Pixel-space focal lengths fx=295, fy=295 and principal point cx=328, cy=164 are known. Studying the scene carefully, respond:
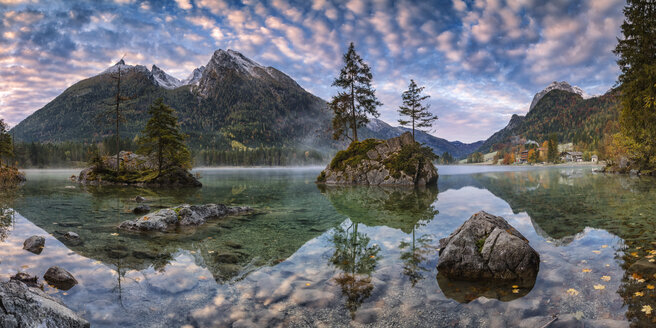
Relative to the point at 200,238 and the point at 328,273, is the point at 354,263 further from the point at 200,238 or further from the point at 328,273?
the point at 200,238

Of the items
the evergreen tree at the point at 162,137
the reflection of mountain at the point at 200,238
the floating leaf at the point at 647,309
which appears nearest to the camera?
the floating leaf at the point at 647,309

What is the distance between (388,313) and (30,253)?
1086cm

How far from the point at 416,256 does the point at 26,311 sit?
8.49 meters

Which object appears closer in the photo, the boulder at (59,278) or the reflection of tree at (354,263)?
the reflection of tree at (354,263)

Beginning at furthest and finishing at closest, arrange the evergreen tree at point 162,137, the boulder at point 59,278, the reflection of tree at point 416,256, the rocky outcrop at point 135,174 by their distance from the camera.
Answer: the rocky outcrop at point 135,174
the evergreen tree at point 162,137
the reflection of tree at point 416,256
the boulder at point 59,278

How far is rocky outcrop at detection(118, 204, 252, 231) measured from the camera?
12.7 m

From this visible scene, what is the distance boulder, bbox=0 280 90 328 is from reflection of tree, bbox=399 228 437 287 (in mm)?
6492

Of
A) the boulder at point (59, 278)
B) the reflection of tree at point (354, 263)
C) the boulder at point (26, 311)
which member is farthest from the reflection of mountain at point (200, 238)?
the boulder at point (26, 311)

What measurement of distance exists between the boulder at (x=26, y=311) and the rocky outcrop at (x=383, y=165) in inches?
1374

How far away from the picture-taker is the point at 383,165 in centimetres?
3919

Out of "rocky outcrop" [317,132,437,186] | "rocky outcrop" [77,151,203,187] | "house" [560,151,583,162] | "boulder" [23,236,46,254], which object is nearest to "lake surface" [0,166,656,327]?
"boulder" [23,236,46,254]

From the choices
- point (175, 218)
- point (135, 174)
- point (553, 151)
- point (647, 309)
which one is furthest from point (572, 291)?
point (553, 151)

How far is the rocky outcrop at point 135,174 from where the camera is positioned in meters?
36.8

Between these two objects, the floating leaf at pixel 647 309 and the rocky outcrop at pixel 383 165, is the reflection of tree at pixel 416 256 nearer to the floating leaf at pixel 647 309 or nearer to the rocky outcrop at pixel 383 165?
the floating leaf at pixel 647 309
